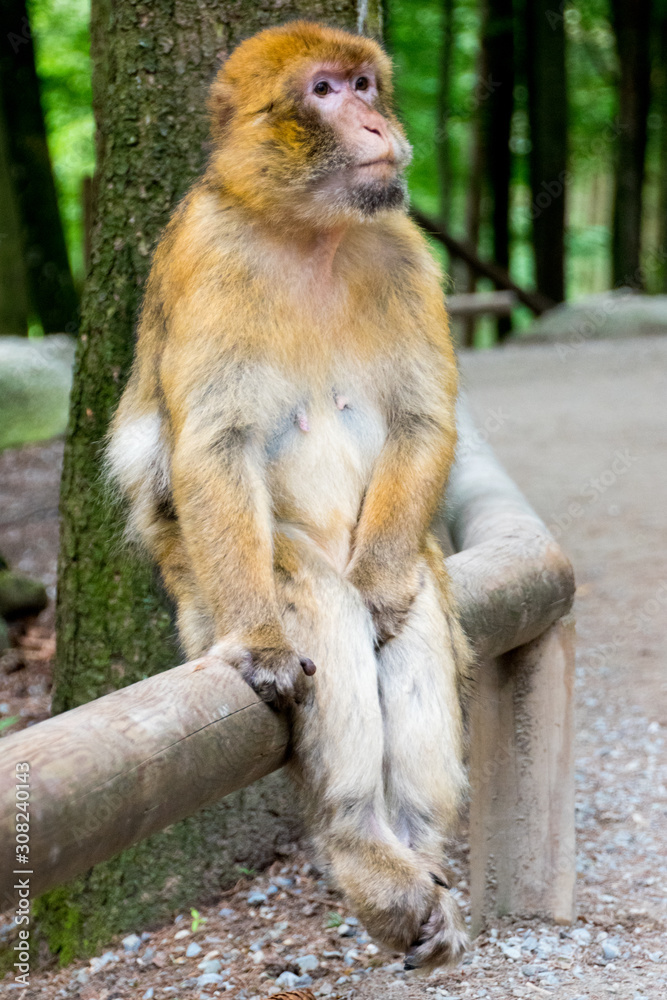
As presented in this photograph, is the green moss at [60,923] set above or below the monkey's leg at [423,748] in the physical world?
below

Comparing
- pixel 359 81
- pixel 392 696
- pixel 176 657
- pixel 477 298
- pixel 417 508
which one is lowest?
pixel 477 298

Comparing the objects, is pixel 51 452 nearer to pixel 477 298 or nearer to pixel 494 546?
pixel 494 546

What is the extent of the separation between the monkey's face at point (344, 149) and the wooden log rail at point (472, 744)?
959mm

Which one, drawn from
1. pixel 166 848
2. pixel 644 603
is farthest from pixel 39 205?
pixel 166 848

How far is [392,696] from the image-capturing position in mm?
2340

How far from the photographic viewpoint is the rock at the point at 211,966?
2990mm

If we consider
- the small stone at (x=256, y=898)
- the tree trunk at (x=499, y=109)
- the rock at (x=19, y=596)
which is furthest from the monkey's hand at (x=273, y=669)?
the tree trunk at (x=499, y=109)

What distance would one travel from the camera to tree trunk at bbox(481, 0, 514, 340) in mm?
16484

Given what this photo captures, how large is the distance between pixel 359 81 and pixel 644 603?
3603 millimetres

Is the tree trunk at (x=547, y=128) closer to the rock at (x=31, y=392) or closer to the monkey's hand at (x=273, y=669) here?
the rock at (x=31, y=392)

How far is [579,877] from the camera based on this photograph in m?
3.38

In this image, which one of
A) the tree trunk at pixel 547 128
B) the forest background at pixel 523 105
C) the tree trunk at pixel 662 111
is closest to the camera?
the tree trunk at pixel 547 128

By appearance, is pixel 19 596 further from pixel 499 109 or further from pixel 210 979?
pixel 499 109

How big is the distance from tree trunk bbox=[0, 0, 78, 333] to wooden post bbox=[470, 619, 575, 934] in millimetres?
7003
